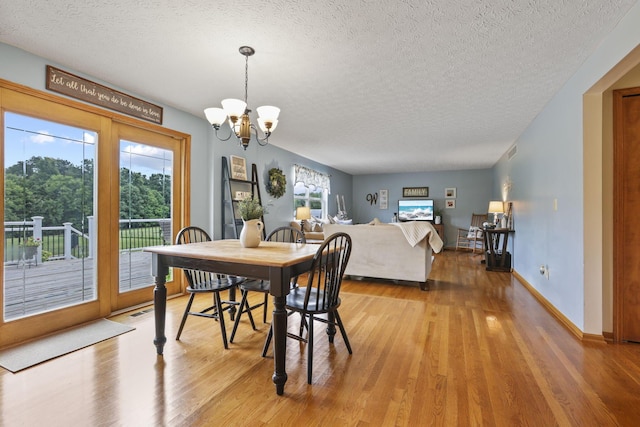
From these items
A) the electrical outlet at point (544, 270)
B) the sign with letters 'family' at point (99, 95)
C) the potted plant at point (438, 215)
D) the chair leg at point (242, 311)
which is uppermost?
the sign with letters 'family' at point (99, 95)

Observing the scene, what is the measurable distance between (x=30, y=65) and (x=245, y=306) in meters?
2.63

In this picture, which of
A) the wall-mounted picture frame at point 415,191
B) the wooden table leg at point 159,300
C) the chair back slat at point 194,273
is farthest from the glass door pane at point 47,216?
the wall-mounted picture frame at point 415,191

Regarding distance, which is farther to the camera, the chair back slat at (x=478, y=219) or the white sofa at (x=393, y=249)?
the chair back slat at (x=478, y=219)

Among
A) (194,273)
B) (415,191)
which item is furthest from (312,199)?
(194,273)

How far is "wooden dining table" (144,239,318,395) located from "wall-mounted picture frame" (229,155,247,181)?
2412 mm

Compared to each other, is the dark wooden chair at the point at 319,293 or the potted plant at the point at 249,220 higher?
the potted plant at the point at 249,220

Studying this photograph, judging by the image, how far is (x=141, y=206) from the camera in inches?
133

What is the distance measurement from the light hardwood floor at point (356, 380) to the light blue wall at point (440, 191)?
639 cm

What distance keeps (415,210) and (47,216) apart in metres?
8.53

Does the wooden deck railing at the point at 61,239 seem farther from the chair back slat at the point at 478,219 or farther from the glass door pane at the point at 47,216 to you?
the chair back slat at the point at 478,219

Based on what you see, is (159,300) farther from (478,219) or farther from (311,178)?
(478,219)

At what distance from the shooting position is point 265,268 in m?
1.83

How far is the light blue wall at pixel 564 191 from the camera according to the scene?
226 cm

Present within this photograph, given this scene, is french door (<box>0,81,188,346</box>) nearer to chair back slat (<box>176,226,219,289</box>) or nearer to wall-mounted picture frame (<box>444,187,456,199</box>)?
chair back slat (<box>176,226,219,289</box>)
